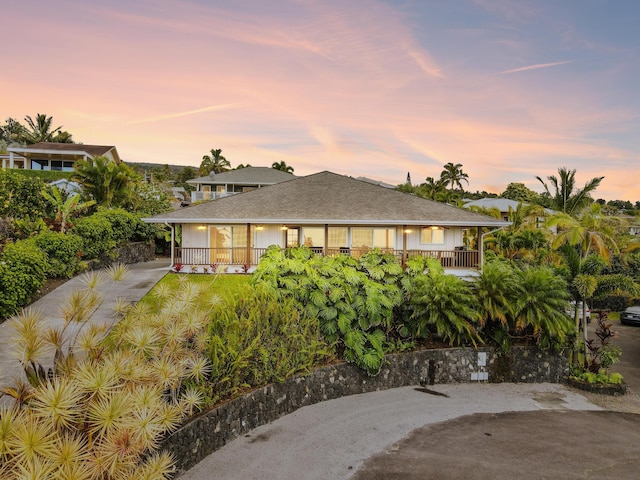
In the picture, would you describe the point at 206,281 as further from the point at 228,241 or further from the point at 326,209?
the point at 326,209

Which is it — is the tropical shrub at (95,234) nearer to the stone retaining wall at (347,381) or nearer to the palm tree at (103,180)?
the palm tree at (103,180)

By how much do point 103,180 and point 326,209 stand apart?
582 inches

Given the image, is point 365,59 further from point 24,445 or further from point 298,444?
point 24,445

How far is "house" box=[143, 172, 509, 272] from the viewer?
19.9 meters

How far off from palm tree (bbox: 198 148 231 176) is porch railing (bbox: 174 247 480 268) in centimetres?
4684

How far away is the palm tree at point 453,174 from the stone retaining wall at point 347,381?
58.9 meters

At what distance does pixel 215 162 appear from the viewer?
65688mm

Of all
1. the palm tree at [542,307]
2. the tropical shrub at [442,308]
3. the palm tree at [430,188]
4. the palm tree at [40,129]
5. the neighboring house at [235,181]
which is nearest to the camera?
the tropical shrub at [442,308]

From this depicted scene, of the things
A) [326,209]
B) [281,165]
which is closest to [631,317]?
[326,209]

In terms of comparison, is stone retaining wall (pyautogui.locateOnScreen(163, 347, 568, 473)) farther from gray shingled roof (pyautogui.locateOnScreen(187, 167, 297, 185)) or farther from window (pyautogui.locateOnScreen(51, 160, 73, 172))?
window (pyautogui.locateOnScreen(51, 160, 73, 172))

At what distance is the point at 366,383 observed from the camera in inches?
388

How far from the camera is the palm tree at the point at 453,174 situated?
66750 mm

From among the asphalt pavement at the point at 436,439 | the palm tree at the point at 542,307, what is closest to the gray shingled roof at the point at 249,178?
the palm tree at the point at 542,307

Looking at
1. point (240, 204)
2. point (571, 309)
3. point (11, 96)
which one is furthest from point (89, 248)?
point (571, 309)
